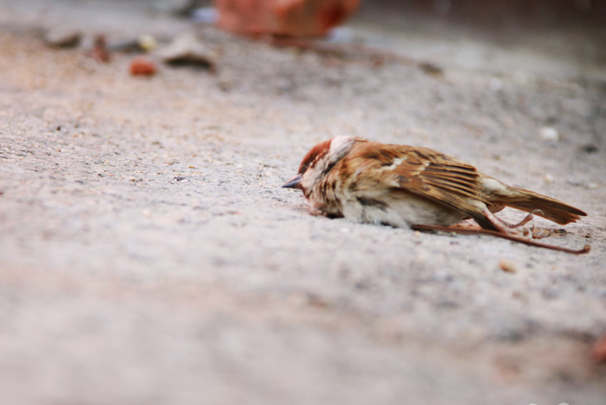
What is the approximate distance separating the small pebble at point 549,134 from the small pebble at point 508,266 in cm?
389

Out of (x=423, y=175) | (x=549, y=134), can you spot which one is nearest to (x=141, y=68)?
(x=423, y=175)

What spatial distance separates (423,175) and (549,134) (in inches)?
149

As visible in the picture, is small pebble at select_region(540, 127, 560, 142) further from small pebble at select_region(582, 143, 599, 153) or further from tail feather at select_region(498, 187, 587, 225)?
tail feather at select_region(498, 187, 587, 225)

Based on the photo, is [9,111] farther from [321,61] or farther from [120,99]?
[321,61]

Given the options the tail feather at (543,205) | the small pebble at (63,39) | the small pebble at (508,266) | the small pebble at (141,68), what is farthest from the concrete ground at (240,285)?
the small pebble at (63,39)

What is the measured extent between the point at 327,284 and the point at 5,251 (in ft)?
3.70

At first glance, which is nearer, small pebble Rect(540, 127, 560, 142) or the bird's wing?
the bird's wing

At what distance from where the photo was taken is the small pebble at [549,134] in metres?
5.54

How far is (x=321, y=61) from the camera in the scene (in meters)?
7.21

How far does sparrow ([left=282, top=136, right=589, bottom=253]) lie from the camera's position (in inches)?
97.7

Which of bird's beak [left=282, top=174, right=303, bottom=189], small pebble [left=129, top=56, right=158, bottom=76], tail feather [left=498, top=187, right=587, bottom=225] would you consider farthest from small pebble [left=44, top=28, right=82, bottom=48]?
tail feather [left=498, top=187, right=587, bottom=225]

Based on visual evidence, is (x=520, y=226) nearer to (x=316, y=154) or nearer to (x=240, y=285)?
(x=316, y=154)

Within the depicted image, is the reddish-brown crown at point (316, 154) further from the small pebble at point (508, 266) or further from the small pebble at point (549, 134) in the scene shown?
the small pebble at point (549, 134)

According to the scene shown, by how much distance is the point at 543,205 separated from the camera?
2666 millimetres
